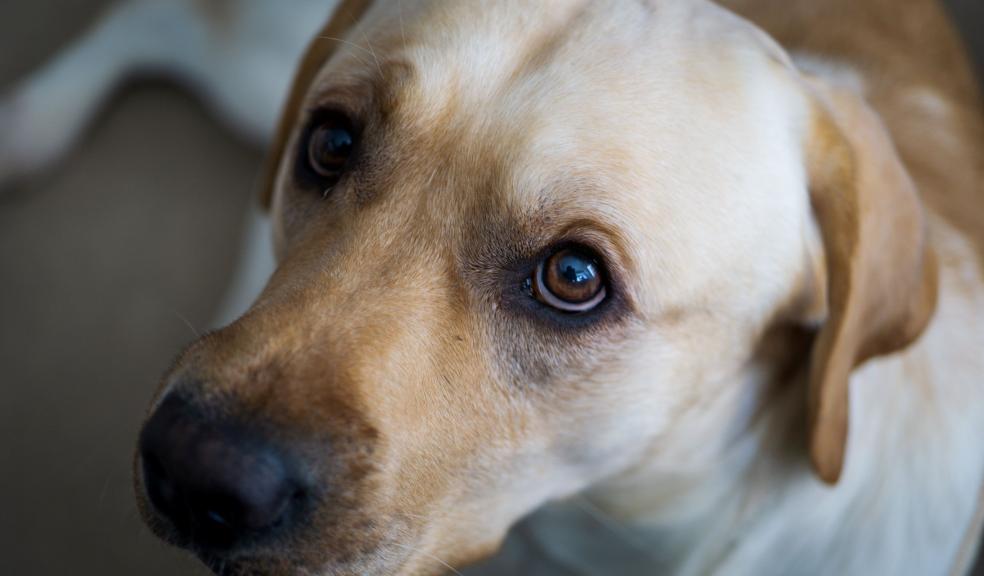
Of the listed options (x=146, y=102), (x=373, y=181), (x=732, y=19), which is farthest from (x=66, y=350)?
(x=732, y=19)

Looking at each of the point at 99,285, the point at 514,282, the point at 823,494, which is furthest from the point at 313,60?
the point at 99,285

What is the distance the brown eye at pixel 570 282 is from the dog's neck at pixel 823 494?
0.40 meters

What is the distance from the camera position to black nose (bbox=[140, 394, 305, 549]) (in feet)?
3.65

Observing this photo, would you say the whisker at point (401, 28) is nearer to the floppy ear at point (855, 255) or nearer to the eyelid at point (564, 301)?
the eyelid at point (564, 301)

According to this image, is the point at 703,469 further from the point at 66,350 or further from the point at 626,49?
the point at 66,350

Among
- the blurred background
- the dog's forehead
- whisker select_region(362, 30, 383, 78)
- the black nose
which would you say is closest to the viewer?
the black nose

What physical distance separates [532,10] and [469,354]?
0.52 m

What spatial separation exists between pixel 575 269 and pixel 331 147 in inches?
18.0

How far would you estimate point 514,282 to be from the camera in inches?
52.6

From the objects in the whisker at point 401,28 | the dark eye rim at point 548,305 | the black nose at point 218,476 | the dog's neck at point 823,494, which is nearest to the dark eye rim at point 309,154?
the whisker at point 401,28

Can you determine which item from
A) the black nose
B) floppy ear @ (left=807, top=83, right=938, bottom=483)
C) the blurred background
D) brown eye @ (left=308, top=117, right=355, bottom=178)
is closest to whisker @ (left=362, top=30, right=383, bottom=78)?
brown eye @ (left=308, top=117, right=355, bottom=178)

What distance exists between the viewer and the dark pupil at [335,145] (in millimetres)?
1472

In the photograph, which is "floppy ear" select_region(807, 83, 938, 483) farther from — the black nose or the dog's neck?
the black nose

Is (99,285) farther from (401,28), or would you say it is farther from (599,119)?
(599,119)
